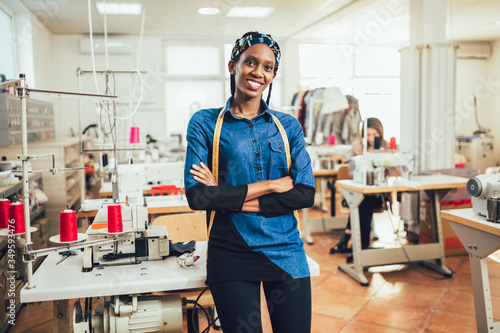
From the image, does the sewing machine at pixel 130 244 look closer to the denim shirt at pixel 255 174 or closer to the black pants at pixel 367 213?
the denim shirt at pixel 255 174

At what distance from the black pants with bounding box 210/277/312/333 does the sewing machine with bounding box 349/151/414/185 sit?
2.32m

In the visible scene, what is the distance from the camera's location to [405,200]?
15.1 ft

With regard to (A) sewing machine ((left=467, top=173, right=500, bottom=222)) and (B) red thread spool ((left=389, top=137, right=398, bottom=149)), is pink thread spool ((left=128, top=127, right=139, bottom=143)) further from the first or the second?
(A) sewing machine ((left=467, top=173, right=500, bottom=222))

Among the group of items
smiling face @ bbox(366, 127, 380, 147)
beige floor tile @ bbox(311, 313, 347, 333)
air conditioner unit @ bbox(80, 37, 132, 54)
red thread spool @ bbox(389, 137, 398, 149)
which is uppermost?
air conditioner unit @ bbox(80, 37, 132, 54)

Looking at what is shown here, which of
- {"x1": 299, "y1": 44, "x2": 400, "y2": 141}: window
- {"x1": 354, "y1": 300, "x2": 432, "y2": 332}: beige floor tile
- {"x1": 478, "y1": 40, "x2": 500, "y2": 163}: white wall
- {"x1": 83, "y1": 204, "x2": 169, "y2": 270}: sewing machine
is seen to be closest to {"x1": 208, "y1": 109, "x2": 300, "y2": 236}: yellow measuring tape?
{"x1": 83, "y1": 204, "x2": 169, "y2": 270}: sewing machine

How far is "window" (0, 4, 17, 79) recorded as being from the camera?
15.2ft

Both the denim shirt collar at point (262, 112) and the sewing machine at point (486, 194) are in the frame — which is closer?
the denim shirt collar at point (262, 112)

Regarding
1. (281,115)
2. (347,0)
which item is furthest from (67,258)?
(347,0)

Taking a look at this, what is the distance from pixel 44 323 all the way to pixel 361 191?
2.49 m

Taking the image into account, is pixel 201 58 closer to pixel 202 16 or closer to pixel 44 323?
pixel 202 16

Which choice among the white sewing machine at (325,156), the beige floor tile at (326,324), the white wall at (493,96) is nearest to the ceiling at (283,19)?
the white wall at (493,96)

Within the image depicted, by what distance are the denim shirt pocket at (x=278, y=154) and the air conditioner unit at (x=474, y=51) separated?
8852 mm

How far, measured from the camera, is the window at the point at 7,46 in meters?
4.64

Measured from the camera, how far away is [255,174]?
1.46 metres
